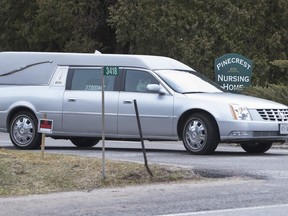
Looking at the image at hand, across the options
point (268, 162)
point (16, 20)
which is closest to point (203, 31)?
point (16, 20)

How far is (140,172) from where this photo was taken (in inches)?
439

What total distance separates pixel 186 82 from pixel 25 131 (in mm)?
3255

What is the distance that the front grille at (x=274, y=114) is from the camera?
14.1 m

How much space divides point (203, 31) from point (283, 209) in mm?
20330

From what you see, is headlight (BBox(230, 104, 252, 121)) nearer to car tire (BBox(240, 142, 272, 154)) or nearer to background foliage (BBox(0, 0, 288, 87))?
car tire (BBox(240, 142, 272, 154))

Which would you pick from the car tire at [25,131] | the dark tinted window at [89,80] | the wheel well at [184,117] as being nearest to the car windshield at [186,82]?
the wheel well at [184,117]

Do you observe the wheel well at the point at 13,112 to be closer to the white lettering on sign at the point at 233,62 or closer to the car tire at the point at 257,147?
the car tire at the point at 257,147

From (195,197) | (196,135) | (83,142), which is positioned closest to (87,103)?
(83,142)

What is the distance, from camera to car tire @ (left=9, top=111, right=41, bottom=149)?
50.5ft

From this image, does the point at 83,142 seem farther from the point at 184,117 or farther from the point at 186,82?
the point at 184,117

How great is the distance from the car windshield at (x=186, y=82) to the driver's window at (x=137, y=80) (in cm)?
24

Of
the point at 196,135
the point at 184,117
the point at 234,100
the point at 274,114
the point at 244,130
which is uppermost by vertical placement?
the point at 234,100

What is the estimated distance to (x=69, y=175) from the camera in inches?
433

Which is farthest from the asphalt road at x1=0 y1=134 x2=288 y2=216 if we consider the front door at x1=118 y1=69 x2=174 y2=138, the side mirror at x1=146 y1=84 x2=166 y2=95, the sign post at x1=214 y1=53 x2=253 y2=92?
the sign post at x1=214 y1=53 x2=253 y2=92
